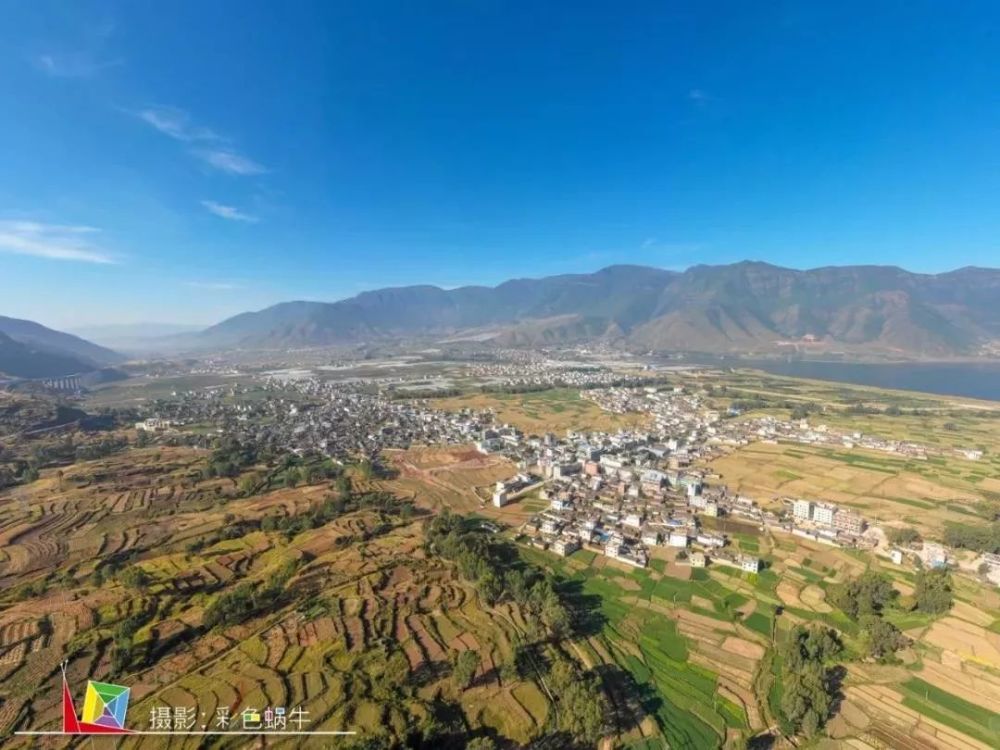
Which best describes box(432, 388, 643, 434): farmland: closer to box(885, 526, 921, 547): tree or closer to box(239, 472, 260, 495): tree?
box(239, 472, 260, 495): tree

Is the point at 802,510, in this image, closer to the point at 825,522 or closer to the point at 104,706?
the point at 825,522

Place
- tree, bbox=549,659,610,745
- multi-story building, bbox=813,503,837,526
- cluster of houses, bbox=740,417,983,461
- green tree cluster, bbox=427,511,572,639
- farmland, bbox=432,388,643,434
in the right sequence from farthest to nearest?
farmland, bbox=432,388,643,434 < cluster of houses, bbox=740,417,983,461 < multi-story building, bbox=813,503,837,526 < green tree cluster, bbox=427,511,572,639 < tree, bbox=549,659,610,745

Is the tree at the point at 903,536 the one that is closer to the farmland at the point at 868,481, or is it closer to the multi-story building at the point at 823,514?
the farmland at the point at 868,481

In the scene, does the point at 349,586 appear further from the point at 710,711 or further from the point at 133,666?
the point at 710,711

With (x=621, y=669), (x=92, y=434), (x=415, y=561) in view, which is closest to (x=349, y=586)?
(x=415, y=561)

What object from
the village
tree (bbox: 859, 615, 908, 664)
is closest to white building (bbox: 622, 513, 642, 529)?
the village

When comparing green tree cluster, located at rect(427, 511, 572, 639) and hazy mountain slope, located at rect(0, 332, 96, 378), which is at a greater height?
hazy mountain slope, located at rect(0, 332, 96, 378)

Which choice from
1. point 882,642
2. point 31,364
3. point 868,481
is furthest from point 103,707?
point 31,364

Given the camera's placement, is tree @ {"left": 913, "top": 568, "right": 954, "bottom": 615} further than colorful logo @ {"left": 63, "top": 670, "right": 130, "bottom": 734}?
Yes
